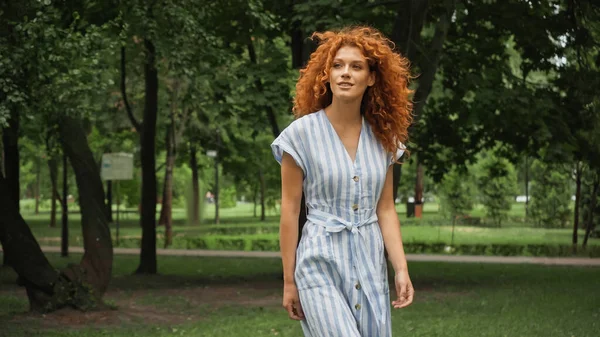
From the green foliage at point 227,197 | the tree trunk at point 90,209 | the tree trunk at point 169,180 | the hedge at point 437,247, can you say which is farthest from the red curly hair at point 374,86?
the green foliage at point 227,197

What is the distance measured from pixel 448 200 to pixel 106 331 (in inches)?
1667

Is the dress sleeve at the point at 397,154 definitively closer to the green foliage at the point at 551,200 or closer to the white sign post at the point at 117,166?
the white sign post at the point at 117,166

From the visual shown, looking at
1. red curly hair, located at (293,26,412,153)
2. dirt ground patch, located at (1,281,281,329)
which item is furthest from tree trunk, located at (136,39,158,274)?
red curly hair, located at (293,26,412,153)

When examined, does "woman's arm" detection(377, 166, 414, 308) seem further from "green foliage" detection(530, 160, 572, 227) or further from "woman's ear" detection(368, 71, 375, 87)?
"green foliage" detection(530, 160, 572, 227)

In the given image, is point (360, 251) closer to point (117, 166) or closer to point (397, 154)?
point (397, 154)

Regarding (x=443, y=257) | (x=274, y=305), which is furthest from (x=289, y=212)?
(x=443, y=257)

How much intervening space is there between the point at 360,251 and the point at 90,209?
11.4m

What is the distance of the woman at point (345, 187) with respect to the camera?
422 centimetres

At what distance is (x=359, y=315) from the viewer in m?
4.23

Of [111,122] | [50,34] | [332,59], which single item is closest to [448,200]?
[111,122]

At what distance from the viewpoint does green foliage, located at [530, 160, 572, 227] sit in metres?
44.9

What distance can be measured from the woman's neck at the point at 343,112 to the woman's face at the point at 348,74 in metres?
0.04

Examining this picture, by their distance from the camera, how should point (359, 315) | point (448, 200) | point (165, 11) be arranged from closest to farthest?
point (359, 315), point (165, 11), point (448, 200)

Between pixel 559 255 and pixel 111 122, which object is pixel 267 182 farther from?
pixel 559 255
